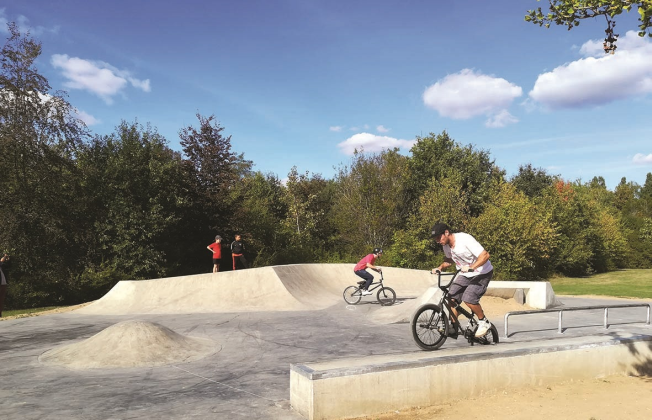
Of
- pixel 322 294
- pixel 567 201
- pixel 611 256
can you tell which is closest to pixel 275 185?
pixel 567 201

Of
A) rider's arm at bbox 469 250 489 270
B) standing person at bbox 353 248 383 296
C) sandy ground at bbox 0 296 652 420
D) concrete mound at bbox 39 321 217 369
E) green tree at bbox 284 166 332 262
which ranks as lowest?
sandy ground at bbox 0 296 652 420

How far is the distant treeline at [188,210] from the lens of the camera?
54.3ft

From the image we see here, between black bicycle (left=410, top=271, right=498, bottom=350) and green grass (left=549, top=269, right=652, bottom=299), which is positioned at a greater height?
black bicycle (left=410, top=271, right=498, bottom=350)

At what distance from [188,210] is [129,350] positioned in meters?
15.9

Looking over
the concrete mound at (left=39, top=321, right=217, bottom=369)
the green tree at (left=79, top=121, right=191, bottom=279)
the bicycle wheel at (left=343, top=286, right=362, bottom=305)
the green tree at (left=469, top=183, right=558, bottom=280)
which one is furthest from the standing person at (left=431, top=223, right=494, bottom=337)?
the green tree at (left=469, top=183, right=558, bottom=280)

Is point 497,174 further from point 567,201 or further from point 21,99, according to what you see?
point 21,99

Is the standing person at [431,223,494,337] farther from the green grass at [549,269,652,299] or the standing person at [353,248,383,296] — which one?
the green grass at [549,269,652,299]

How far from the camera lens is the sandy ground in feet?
14.3

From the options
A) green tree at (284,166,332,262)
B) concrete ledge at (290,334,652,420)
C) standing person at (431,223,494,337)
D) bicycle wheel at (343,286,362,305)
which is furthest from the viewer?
green tree at (284,166,332,262)

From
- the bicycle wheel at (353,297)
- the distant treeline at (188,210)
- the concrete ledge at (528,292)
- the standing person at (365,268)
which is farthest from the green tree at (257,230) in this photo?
the concrete ledge at (528,292)

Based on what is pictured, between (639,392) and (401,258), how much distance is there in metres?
22.2

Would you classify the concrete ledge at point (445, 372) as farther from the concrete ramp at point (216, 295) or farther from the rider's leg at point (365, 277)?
the concrete ramp at point (216, 295)

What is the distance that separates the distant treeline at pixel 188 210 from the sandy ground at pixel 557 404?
43.5 ft

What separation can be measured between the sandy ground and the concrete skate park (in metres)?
0.12
